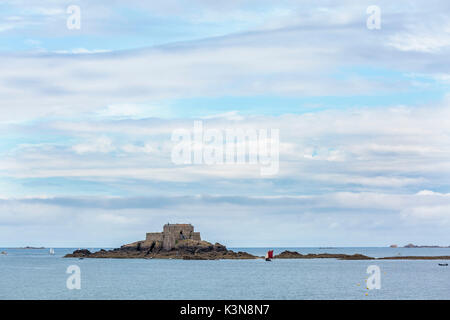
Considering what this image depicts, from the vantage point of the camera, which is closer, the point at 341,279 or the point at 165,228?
the point at 341,279

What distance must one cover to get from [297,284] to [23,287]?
4352 cm
